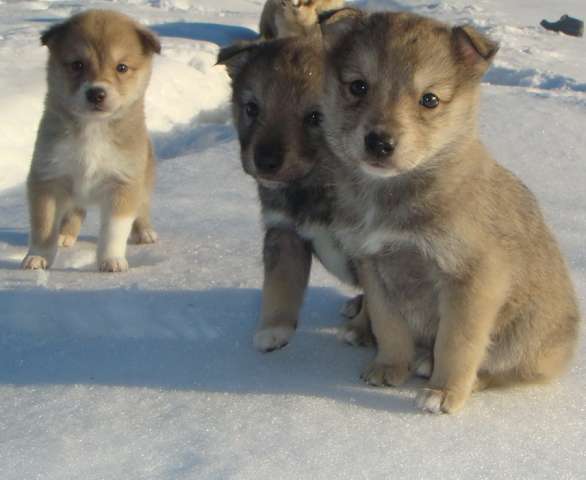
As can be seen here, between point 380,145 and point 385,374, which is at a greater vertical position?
point 380,145

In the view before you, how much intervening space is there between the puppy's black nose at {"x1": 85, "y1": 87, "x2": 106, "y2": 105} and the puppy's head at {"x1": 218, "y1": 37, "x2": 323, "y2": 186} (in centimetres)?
90

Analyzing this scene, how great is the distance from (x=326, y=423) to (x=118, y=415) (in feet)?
1.90

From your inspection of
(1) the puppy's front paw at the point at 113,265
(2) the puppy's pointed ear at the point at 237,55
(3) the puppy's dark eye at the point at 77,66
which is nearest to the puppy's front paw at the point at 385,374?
(2) the puppy's pointed ear at the point at 237,55

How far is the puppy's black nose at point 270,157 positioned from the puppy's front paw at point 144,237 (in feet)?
5.12

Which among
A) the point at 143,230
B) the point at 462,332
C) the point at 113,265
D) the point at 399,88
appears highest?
the point at 399,88

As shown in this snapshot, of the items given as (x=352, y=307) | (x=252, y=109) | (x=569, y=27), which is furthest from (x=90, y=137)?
(x=569, y=27)

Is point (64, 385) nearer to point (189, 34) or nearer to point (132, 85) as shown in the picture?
point (132, 85)

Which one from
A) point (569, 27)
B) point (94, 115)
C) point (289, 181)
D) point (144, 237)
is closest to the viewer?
point (289, 181)

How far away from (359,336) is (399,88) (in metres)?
0.97

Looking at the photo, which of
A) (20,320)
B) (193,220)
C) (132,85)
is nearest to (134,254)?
(193,220)

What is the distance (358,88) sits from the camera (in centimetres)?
257

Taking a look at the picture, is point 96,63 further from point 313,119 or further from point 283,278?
point 283,278

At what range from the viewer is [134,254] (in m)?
4.29

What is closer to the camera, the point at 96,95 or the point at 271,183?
the point at 271,183
